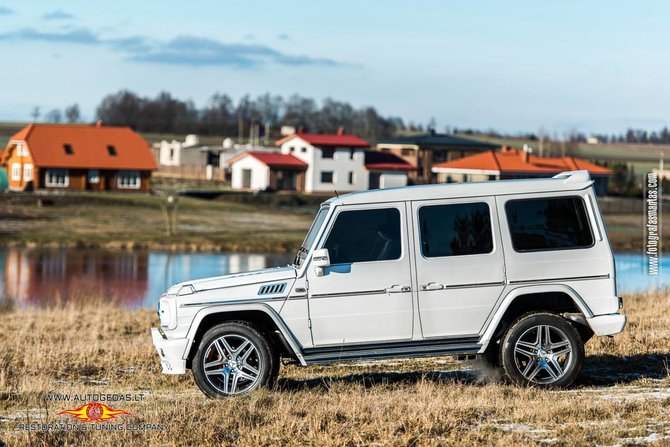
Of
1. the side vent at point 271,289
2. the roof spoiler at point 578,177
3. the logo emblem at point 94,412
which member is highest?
the roof spoiler at point 578,177

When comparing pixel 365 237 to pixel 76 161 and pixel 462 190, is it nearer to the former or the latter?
pixel 462 190

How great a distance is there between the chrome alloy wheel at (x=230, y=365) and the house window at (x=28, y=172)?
250 feet

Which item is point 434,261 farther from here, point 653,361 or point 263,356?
point 653,361

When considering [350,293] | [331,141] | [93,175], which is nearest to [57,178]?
[93,175]

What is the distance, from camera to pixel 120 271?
4212 cm

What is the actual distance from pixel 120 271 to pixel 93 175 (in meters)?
45.0

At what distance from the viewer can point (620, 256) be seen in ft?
174

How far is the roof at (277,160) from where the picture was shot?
94.4 meters

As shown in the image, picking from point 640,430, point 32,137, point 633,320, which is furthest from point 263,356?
point 32,137

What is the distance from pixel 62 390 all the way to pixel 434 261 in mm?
4143

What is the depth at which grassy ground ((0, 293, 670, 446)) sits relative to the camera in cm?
867

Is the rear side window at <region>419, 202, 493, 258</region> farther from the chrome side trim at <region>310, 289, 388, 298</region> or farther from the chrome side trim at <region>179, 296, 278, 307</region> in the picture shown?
the chrome side trim at <region>179, 296, 278, 307</region>

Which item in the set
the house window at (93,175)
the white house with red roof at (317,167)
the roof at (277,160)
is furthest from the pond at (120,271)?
the white house with red roof at (317,167)

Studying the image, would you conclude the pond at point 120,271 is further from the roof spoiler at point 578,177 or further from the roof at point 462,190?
the roof at point 462,190
